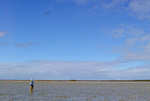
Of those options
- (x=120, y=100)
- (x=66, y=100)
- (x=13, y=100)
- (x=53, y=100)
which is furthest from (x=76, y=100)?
(x=13, y=100)

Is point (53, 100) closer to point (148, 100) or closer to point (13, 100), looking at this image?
point (13, 100)

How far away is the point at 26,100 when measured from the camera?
21.2 m

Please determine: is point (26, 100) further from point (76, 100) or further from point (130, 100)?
point (130, 100)

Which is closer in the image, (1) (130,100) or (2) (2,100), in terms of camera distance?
(2) (2,100)

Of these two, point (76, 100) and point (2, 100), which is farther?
point (76, 100)

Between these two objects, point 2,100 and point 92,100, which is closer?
point 2,100

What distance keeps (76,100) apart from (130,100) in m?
A: 5.76

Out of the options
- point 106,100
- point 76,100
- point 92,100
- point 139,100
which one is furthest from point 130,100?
point 76,100

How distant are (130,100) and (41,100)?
9346 mm

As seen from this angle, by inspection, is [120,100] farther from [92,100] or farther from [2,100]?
[2,100]

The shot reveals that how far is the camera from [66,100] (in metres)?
21.8

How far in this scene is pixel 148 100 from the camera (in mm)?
22281

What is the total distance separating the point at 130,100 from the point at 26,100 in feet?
35.6

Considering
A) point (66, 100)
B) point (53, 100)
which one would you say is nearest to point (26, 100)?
point (53, 100)
